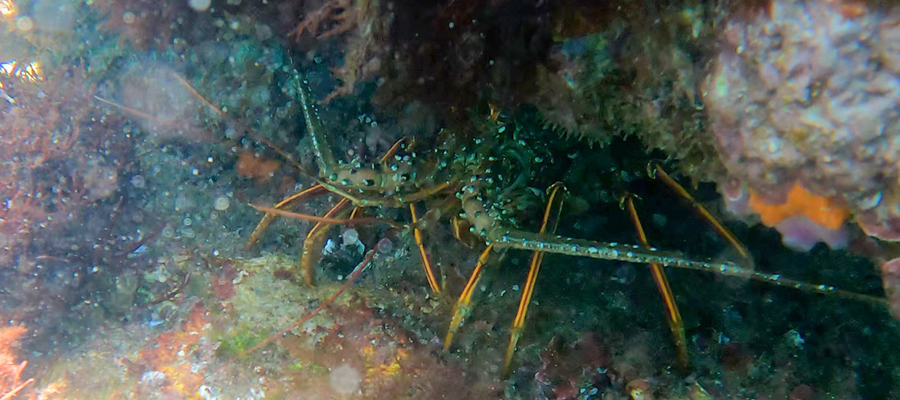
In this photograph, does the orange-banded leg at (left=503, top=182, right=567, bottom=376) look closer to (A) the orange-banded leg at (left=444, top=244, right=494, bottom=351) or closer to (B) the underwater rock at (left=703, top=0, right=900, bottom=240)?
(A) the orange-banded leg at (left=444, top=244, right=494, bottom=351)

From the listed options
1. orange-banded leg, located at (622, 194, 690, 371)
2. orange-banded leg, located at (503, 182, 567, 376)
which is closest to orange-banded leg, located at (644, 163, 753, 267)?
orange-banded leg, located at (622, 194, 690, 371)

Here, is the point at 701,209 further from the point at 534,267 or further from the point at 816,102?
the point at 816,102

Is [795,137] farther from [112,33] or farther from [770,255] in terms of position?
[112,33]

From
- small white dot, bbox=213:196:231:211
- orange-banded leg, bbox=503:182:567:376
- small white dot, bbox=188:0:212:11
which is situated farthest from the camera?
small white dot, bbox=213:196:231:211

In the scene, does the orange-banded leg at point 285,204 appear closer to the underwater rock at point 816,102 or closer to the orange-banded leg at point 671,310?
the orange-banded leg at point 671,310

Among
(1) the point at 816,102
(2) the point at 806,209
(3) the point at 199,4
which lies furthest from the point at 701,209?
(3) the point at 199,4

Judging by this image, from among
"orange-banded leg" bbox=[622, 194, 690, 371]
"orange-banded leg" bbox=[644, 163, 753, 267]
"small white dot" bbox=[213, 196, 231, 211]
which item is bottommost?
"orange-banded leg" bbox=[622, 194, 690, 371]

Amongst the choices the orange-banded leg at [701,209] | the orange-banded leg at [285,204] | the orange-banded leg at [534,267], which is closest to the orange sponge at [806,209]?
the orange-banded leg at [701,209]
